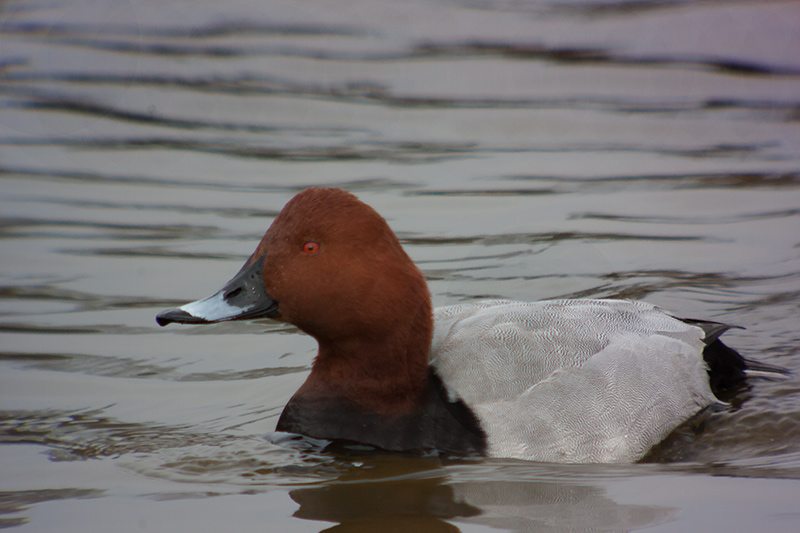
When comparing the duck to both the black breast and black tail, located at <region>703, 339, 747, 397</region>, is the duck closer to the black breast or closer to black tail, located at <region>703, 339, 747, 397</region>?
the black breast

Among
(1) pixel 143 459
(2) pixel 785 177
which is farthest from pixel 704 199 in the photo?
(1) pixel 143 459

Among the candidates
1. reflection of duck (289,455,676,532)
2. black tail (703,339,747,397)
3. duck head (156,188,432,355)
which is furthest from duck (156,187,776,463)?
black tail (703,339,747,397)

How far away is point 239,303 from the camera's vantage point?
3504 millimetres

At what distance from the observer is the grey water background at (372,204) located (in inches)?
123

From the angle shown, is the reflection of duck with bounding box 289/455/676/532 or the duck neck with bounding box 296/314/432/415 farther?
the duck neck with bounding box 296/314/432/415

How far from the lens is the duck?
3.49 meters

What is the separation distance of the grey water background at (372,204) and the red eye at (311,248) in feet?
2.55

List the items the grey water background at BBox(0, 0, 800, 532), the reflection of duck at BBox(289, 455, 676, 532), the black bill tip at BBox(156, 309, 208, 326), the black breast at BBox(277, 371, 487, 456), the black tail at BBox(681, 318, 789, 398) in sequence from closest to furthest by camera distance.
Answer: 1. the reflection of duck at BBox(289, 455, 676, 532)
2. the grey water background at BBox(0, 0, 800, 532)
3. the black bill tip at BBox(156, 309, 208, 326)
4. the black breast at BBox(277, 371, 487, 456)
5. the black tail at BBox(681, 318, 789, 398)

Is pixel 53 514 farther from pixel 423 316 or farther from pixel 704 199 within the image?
pixel 704 199

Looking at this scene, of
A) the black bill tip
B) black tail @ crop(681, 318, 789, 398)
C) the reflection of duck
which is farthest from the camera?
black tail @ crop(681, 318, 789, 398)

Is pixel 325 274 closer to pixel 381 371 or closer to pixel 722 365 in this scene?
pixel 381 371

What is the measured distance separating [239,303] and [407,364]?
27.8 inches

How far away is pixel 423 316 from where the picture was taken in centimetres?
362

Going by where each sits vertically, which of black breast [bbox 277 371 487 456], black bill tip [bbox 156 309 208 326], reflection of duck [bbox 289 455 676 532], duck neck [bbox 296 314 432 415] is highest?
black bill tip [bbox 156 309 208 326]
